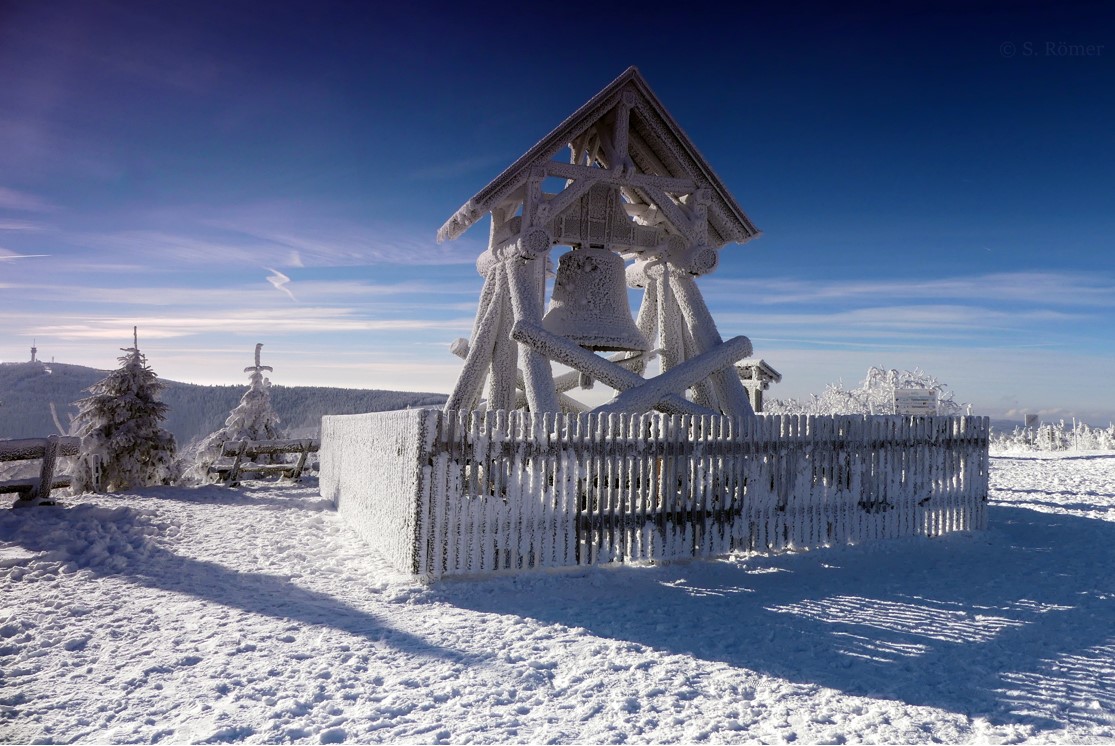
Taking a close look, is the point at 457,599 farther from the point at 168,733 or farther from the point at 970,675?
the point at 970,675

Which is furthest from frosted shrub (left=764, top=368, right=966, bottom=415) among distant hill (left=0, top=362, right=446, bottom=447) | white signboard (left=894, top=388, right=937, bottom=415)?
distant hill (left=0, top=362, right=446, bottom=447)

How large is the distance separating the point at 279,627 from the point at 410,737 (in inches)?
102

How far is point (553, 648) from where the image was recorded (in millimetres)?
5477

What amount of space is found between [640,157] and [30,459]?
43.5ft

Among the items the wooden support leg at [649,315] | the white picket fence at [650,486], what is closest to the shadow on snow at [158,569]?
the white picket fence at [650,486]

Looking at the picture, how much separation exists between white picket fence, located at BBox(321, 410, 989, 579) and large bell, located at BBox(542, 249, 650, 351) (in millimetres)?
2278

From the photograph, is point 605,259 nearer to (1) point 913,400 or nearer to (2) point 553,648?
(2) point 553,648

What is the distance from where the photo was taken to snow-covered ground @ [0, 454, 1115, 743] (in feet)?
13.7

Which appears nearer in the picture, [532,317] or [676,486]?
[676,486]

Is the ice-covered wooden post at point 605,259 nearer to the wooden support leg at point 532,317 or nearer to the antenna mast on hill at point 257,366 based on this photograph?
the wooden support leg at point 532,317

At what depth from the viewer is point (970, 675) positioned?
5023mm

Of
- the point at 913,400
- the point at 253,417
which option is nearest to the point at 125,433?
the point at 253,417

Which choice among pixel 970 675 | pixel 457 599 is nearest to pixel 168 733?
pixel 457 599

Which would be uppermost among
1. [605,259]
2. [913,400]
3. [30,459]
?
[605,259]
